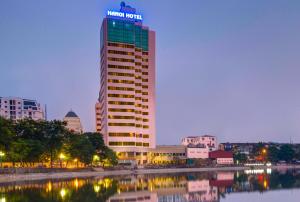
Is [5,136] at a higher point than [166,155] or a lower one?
higher

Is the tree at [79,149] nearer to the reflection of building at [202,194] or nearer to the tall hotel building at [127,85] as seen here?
the tall hotel building at [127,85]

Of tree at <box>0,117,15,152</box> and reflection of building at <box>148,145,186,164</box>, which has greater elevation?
tree at <box>0,117,15,152</box>

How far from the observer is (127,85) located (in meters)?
183

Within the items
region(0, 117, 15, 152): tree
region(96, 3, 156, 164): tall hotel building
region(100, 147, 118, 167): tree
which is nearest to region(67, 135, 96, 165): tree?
region(100, 147, 118, 167): tree

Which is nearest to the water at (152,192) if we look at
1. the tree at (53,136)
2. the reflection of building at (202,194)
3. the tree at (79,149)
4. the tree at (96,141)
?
the reflection of building at (202,194)

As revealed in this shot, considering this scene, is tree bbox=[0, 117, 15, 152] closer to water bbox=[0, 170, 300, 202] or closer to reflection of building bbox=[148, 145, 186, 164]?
water bbox=[0, 170, 300, 202]

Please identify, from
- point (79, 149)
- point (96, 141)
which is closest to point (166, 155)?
point (96, 141)

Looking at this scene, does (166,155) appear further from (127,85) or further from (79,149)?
(79,149)

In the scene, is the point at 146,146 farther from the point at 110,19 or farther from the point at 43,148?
the point at 43,148

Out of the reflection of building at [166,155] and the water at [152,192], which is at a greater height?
the water at [152,192]

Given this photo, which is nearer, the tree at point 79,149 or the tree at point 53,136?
the tree at point 53,136

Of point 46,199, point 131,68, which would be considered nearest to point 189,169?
point 131,68

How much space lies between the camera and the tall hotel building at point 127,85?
7057 inches

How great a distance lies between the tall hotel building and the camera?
588ft
